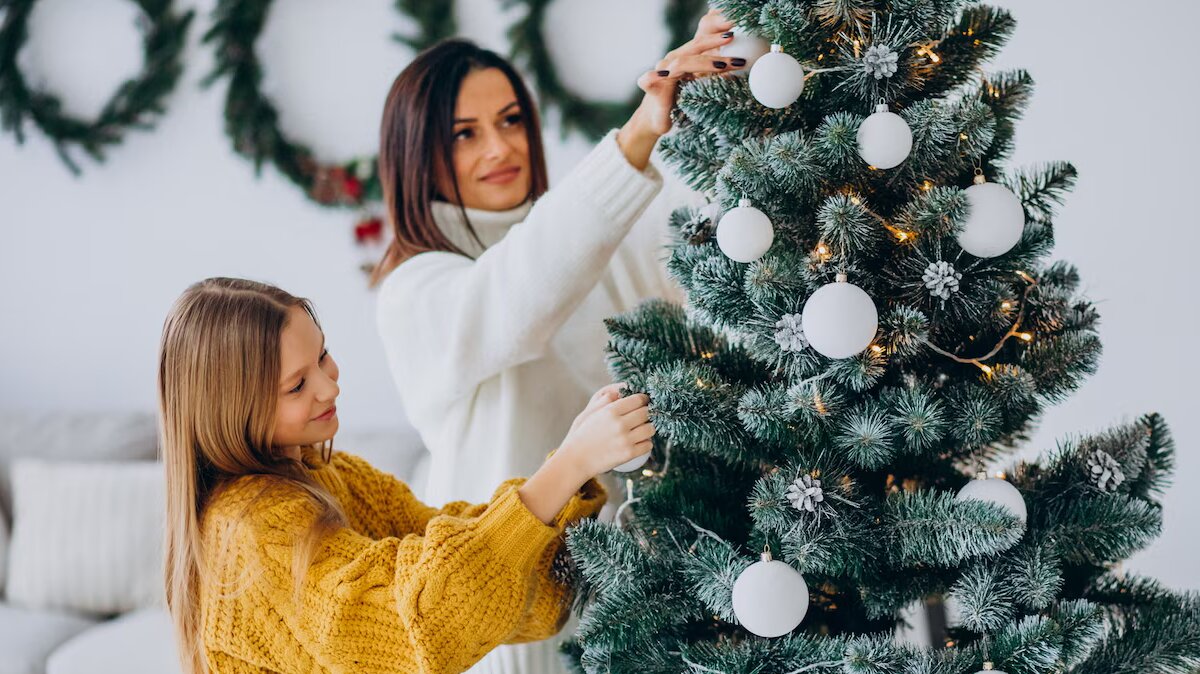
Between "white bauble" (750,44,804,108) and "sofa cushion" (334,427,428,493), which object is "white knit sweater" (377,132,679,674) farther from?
"sofa cushion" (334,427,428,493)

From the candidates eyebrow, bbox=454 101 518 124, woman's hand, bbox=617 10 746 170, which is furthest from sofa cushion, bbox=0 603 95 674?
woman's hand, bbox=617 10 746 170

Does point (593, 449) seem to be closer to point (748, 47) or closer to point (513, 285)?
point (513, 285)

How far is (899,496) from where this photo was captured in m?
0.72

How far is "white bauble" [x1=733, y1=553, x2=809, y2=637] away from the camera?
682 mm

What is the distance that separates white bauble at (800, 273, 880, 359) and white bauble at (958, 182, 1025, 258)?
91 mm

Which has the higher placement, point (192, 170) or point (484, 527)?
point (192, 170)

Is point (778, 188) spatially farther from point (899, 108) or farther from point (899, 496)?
point (899, 496)

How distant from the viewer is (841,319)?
65 cm

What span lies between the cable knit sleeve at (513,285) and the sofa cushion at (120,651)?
1253 millimetres

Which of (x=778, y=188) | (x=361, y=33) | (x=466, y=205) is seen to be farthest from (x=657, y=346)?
(x=361, y=33)

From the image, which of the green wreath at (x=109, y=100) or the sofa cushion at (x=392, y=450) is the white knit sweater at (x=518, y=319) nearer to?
the sofa cushion at (x=392, y=450)

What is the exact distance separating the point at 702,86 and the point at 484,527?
1.32 feet

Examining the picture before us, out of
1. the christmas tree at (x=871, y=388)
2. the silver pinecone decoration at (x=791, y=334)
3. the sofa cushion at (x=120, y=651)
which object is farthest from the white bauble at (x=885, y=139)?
the sofa cushion at (x=120, y=651)

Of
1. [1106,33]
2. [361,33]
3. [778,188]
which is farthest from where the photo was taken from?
[361,33]
